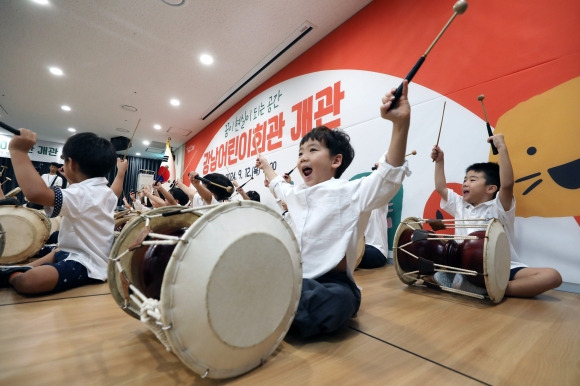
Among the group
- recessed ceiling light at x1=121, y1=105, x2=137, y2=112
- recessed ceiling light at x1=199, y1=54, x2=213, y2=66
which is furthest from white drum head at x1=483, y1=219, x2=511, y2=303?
recessed ceiling light at x1=121, y1=105, x2=137, y2=112

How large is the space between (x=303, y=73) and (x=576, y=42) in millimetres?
2471

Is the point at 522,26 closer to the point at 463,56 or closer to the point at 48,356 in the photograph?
the point at 463,56

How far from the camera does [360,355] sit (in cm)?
76

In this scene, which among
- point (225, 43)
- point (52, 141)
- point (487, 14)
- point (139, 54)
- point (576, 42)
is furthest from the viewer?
point (52, 141)

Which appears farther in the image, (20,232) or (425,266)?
(20,232)

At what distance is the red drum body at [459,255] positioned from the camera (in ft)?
3.90

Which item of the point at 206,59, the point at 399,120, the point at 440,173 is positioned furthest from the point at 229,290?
the point at 206,59

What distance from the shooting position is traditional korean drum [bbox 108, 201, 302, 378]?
0.54 metres

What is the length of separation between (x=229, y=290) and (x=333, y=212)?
21.0 inches

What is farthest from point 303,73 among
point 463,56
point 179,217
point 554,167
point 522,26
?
point 179,217

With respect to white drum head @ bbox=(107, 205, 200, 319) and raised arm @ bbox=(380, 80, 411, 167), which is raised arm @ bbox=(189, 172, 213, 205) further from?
raised arm @ bbox=(380, 80, 411, 167)

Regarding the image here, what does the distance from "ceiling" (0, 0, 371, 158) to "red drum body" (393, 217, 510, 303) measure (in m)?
1.89

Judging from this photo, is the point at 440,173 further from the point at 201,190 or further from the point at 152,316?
the point at 201,190

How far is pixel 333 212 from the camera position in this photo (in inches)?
39.0
